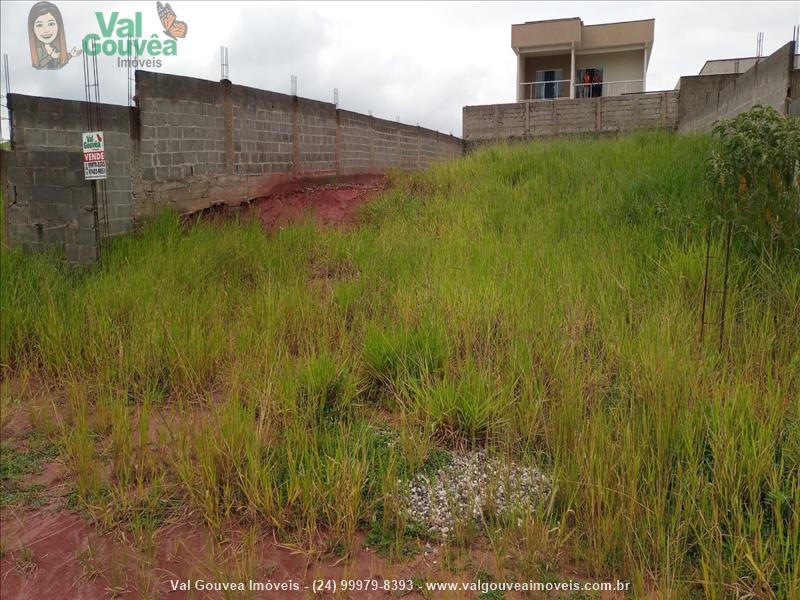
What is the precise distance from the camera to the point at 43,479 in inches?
116

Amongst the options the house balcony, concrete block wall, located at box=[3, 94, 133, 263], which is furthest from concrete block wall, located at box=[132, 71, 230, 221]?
the house balcony

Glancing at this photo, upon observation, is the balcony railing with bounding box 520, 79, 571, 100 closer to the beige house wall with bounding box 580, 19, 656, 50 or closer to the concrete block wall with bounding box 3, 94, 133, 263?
the beige house wall with bounding box 580, 19, 656, 50

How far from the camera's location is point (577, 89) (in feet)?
85.9

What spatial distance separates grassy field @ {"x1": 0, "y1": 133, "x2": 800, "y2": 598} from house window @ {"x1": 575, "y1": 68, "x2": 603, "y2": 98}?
70.3 ft

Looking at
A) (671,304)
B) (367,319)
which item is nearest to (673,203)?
(671,304)

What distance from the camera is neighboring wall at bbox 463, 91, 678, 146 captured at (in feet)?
64.7

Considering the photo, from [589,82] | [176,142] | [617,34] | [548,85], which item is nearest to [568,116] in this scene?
[589,82]

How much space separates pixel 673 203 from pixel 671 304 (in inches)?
96.3

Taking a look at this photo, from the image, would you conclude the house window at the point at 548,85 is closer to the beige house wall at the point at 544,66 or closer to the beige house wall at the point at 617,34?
the beige house wall at the point at 544,66

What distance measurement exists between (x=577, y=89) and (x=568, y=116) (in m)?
6.24

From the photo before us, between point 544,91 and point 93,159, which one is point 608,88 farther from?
point 93,159

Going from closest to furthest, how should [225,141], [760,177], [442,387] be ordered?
[442,387] → [760,177] → [225,141]

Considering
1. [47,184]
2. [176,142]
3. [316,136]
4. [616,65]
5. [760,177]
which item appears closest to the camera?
[760,177]

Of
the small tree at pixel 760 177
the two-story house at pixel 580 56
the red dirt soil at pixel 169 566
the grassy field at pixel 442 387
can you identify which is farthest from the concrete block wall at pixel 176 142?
the two-story house at pixel 580 56
